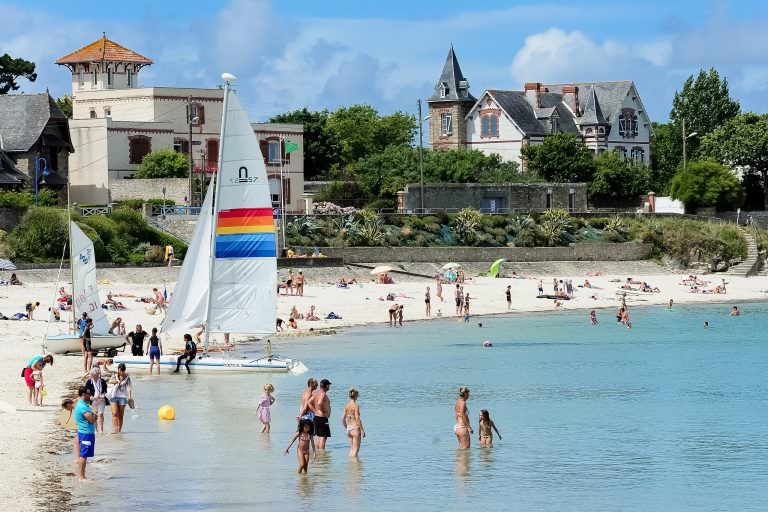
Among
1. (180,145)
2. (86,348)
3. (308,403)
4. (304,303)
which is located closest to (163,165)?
(180,145)

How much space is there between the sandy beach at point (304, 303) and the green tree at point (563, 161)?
18885mm

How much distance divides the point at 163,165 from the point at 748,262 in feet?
127

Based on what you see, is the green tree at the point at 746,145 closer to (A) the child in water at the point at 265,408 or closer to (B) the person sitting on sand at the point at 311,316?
(B) the person sitting on sand at the point at 311,316

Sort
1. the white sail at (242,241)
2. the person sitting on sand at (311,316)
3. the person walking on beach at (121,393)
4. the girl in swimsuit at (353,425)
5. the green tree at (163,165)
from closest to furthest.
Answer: the girl in swimsuit at (353,425) → the person walking on beach at (121,393) → the white sail at (242,241) → the person sitting on sand at (311,316) → the green tree at (163,165)

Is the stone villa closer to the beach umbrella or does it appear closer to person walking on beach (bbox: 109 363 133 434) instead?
the beach umbrella

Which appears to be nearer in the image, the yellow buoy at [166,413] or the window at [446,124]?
the yellow buoy at [166,413]

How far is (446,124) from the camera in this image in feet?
364

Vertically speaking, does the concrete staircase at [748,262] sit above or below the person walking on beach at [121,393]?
above

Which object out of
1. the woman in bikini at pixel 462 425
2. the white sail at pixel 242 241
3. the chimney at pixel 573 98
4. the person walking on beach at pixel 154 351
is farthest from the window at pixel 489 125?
the woman in bikini at pixel 462 425

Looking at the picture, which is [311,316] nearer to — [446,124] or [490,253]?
[490,253]

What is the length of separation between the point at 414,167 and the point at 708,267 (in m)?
23.6

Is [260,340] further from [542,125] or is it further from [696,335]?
[542,125]

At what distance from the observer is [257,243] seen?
126 ft

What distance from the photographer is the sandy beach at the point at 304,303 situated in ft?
91.2
